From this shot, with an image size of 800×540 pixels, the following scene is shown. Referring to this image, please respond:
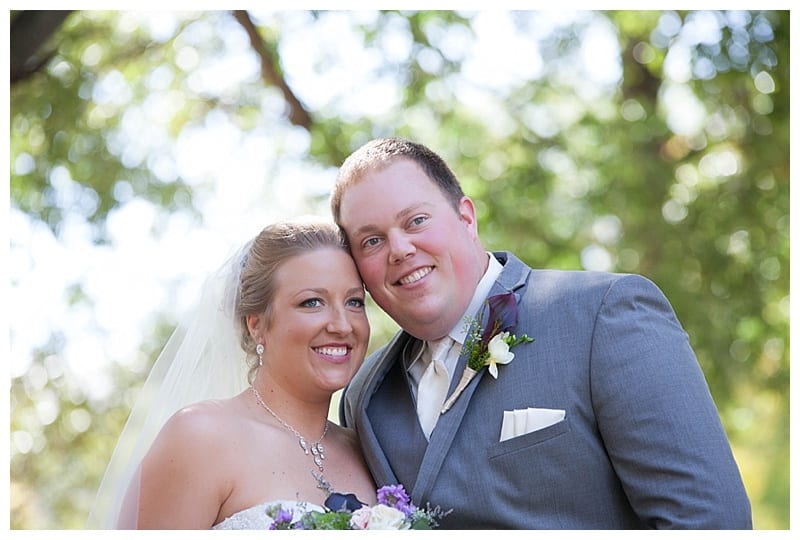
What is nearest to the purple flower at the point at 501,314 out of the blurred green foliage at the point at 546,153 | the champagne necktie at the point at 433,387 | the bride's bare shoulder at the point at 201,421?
the champagne necktie at the point at 433,387

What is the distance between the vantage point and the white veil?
134 inches

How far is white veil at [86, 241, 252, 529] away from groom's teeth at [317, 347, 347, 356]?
0.40 meters

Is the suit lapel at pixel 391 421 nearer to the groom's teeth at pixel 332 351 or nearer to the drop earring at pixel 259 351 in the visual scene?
the groom's teeth at pixel 332 351

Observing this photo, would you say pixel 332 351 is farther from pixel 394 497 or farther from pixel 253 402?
pixel 394 497

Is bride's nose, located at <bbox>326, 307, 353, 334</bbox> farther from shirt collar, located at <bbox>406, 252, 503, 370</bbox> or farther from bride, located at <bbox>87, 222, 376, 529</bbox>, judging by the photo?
shirt collar, located at <bbox>406, 252, 503, 370</bbox>

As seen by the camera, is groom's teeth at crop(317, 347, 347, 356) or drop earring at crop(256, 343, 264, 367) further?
drop earring at crop(256, 343, 264, 367)

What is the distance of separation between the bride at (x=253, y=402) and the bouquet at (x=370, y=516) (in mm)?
102

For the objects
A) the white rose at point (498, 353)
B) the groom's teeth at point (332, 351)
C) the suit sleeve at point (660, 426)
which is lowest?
the suit sleeve at point (660, 426)

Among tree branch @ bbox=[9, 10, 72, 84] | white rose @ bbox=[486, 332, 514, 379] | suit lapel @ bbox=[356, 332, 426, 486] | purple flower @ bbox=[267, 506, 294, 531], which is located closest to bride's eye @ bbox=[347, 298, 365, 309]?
suit lapel @ bbox=[356, 332, 426, 486]

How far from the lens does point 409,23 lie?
921 cm

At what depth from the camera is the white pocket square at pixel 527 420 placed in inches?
117

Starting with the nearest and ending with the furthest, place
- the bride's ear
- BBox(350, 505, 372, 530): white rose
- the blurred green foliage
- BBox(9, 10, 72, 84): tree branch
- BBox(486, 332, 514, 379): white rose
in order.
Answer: BBox(350, 505, 372, 530): white rose < BBox(486, 332, 514, 379): white rose < the bride's ear < BBox(9, 10, 72, 84): tree branch < the blurred green foliage
